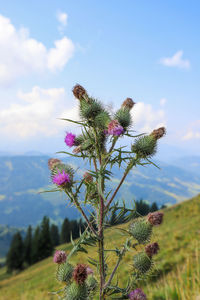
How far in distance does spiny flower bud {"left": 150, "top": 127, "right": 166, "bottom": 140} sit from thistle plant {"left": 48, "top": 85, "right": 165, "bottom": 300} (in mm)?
98

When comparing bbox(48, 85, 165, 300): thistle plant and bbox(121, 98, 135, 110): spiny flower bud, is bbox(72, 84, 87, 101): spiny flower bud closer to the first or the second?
bbox(48, 85, 165, 300): thistle plant

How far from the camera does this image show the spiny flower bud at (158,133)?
11.7 ft

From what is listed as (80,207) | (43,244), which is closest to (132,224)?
(80,207)

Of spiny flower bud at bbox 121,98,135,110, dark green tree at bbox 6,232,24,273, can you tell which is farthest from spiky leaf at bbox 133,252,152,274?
dark green tree at bbox 6,232,24,273

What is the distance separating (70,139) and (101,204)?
1.15m

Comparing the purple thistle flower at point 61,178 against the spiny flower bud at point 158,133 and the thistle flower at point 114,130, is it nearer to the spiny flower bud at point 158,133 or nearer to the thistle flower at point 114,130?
the thistle flower at point 114,130

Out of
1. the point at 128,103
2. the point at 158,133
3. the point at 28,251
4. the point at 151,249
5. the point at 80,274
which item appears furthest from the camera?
the point at 28,251

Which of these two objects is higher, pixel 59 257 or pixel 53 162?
pixel 53 162

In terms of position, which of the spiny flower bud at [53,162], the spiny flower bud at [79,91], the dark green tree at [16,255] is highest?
the spiny flower bud at [79,91]

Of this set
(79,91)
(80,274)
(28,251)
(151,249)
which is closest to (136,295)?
(151,249)

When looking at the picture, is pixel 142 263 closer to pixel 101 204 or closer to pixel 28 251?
pixel 101 204

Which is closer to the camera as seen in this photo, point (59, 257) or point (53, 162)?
point (59, 257)

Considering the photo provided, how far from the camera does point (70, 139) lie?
137 inches

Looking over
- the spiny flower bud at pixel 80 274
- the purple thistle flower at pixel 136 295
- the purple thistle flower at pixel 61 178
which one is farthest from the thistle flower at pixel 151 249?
the purple thistle flower at pixel 61 178
